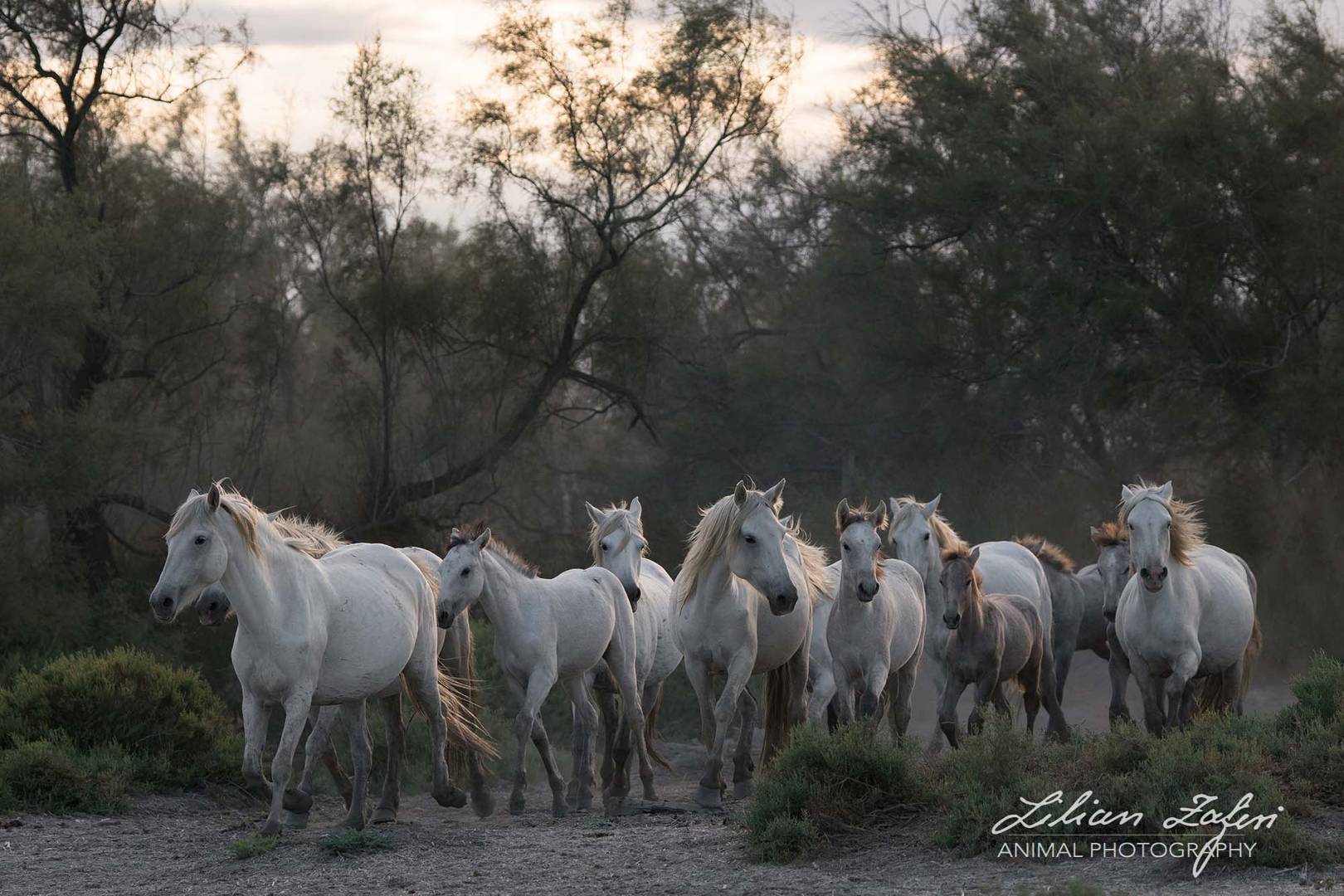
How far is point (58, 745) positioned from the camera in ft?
32.3

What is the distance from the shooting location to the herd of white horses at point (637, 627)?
7.46 metres

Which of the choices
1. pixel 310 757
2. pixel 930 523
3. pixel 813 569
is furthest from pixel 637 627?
pixel 310 757

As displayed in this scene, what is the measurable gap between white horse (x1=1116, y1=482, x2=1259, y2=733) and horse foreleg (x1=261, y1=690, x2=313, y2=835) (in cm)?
489

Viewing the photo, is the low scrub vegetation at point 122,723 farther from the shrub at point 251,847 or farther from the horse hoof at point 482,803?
the shrub at point 251,847

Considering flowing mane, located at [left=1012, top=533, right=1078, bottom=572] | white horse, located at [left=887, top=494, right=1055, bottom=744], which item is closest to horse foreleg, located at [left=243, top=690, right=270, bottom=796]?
white horse, located at [left=887, top=494, right=1055, bottom=744]

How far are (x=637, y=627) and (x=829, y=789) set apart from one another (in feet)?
11.1

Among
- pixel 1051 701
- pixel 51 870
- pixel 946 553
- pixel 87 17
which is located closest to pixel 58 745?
pixel 51 870

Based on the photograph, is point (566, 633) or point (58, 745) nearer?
point (566, 633)

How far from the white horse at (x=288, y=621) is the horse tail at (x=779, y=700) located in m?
2.30

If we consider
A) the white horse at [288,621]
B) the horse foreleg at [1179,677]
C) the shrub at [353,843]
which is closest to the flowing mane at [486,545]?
the white horse at [288,621]

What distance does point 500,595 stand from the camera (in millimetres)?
8867

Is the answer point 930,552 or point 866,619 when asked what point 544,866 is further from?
point 930,552

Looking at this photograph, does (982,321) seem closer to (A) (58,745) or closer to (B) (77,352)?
(B) (77,352)

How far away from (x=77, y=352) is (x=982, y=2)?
1595 centimetres
